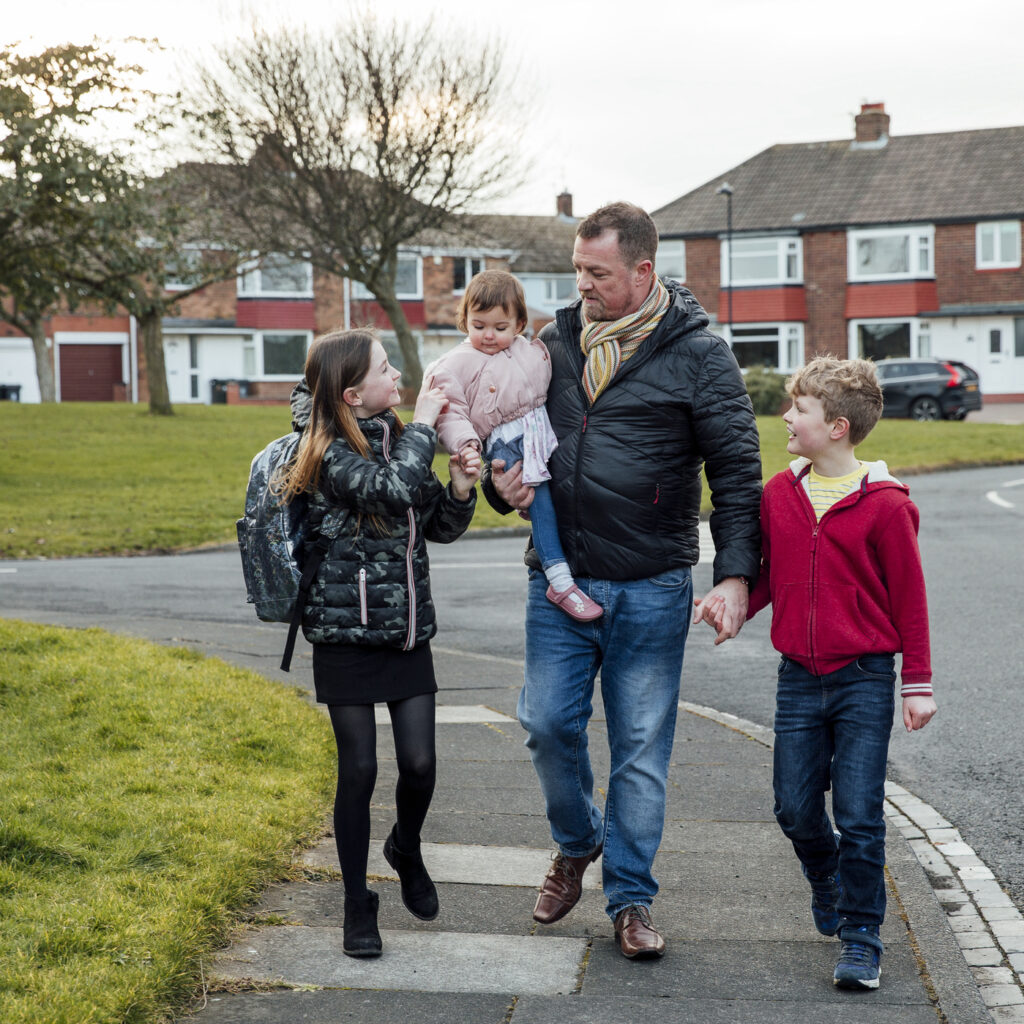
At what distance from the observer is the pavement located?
3457 mm

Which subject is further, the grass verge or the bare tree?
the bare tree

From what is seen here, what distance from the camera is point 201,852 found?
14.3 feet

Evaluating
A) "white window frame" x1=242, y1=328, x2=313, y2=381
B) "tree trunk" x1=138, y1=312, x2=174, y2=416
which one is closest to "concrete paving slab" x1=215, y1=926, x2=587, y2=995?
"tree trunk" x1=138, y1=312, x2=174, y2=416

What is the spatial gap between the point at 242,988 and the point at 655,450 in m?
1.83

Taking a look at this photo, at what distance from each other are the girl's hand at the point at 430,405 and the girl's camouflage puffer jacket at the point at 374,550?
0.03 metres

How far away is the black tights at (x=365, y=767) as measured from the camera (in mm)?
3912

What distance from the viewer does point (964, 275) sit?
46.8 meters

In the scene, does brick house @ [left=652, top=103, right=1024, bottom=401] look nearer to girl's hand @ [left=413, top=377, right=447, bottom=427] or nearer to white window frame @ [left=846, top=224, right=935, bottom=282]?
white window frame @ [left=846, top=224, right=935, bottom=282]

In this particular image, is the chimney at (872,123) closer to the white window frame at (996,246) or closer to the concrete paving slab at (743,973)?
the white window frame at (996,246)

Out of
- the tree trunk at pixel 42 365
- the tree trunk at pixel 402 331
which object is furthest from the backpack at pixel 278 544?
the tree trunk at pixel 42 365

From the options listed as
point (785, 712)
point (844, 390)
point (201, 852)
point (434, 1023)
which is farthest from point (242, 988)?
point (844, 390)

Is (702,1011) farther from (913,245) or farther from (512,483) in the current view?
(913,245)

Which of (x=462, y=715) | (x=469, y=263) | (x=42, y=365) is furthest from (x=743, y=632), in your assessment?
(x=469, y=263)

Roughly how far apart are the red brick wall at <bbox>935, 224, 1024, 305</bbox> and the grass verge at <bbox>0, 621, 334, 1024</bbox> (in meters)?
43.5
